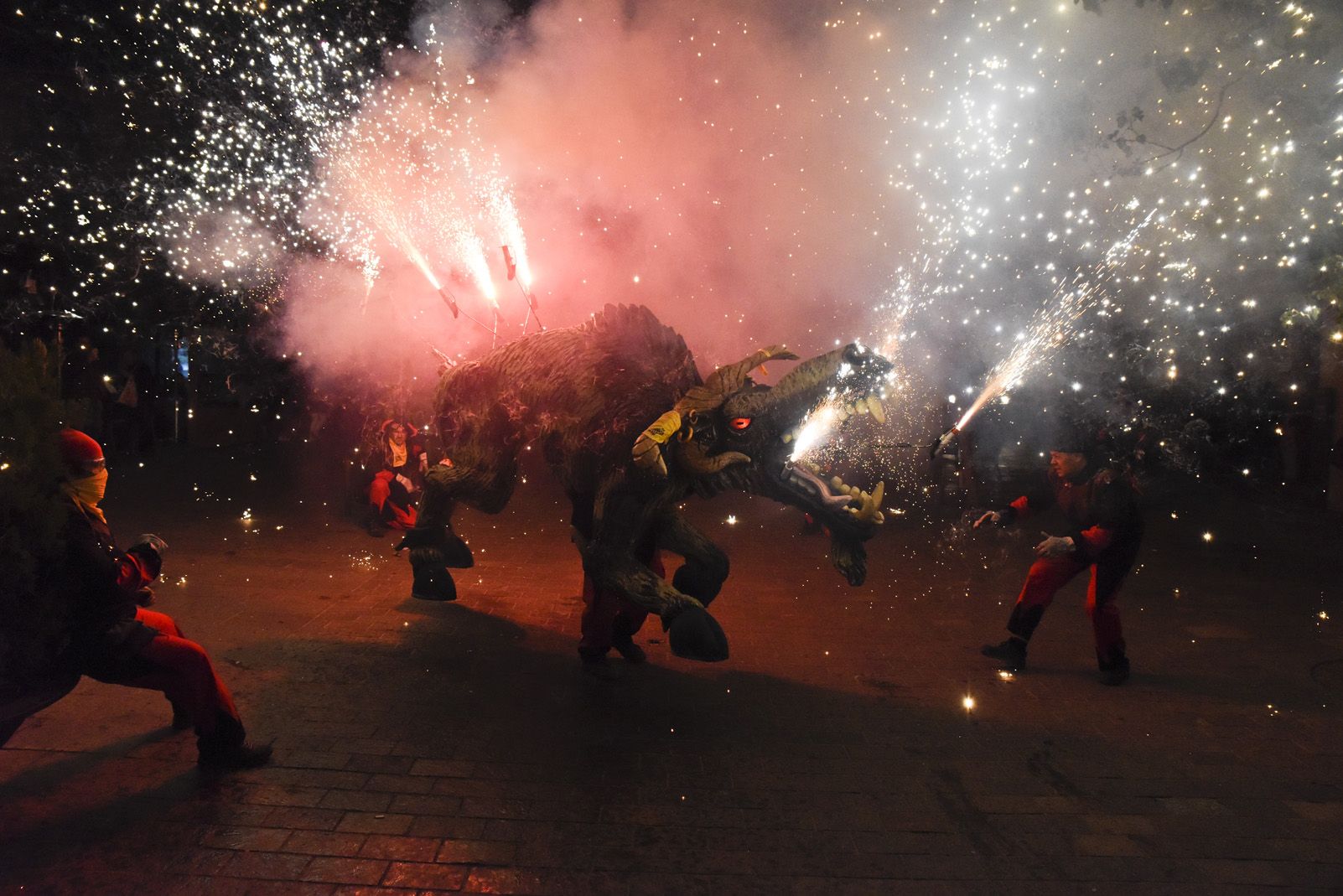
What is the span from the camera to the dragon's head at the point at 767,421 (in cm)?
449

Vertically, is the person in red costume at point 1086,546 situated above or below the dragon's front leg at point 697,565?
above

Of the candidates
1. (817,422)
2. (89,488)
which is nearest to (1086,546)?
(817,422)

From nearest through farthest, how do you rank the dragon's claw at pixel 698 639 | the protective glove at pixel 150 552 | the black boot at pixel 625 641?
the protective glove at pixel 150 552, the dragon's claw at pixel 698 639, the black boot at pixel 625 641

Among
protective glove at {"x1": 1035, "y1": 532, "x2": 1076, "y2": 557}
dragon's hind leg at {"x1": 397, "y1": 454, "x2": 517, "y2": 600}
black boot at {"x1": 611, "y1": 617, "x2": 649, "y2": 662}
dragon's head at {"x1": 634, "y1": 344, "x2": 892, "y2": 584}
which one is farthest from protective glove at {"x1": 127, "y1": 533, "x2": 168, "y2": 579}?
protective glove at {"x1": 1035, "y1": 532, "x2": 1076, "y2": 557}

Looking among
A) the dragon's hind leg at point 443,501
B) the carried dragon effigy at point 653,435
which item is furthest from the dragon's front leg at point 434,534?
the carried dragon effigy at point 653,435

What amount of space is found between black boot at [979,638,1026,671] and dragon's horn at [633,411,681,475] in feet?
8.98

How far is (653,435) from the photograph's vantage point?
418 cm

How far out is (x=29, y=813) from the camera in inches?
126

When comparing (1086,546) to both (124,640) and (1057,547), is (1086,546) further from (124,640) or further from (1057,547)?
(124,640)

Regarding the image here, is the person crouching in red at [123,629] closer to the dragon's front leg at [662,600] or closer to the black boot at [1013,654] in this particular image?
the dragon's front leg at [662,600]

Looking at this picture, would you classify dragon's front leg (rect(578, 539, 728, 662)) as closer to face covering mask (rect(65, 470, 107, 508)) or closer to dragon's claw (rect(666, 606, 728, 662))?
dragon's claw (rect(666, 606, 728, 662))

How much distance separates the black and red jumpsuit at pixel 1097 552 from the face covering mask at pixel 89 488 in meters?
5.00

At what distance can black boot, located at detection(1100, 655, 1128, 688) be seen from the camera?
5.06 metres

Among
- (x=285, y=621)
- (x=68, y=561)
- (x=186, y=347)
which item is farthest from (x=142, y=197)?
(x=68, y=561)
